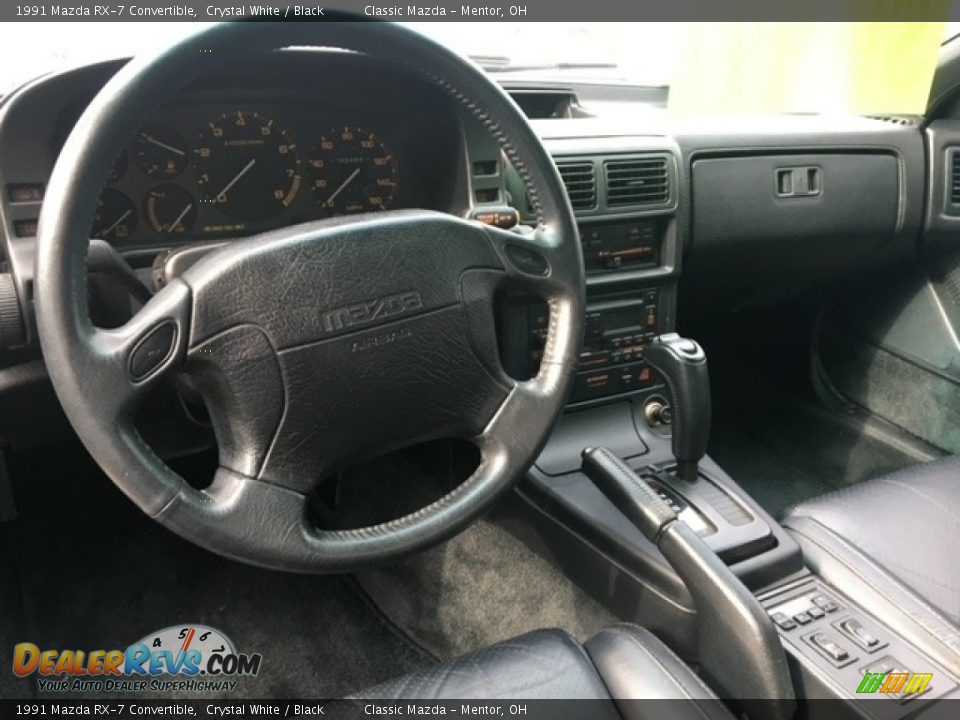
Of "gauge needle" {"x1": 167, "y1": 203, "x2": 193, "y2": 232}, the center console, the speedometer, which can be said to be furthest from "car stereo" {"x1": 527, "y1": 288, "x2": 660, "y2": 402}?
"gauge needle" {"x1": 167, "y1": 203, "x2": 193, "y2": 232}

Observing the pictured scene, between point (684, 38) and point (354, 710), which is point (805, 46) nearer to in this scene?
point (684, 38)

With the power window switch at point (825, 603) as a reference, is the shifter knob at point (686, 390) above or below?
above

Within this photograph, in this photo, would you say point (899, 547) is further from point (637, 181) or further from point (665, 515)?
point (637, 181)

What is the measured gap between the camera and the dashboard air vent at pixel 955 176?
6.16ft

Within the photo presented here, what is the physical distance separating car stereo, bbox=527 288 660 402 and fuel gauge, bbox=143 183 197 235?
0.70 m

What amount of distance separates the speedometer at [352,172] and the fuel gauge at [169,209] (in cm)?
18

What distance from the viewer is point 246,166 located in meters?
1.18

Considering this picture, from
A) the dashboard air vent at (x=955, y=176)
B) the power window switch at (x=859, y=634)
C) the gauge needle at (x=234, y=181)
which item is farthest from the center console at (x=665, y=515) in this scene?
the dashboard air vent at (x=955, y=176)

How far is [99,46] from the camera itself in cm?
106

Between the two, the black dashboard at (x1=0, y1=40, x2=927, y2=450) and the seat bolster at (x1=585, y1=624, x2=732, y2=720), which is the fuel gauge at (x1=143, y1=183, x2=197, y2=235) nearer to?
the black dashboard at (x1=0, y1=40, x2=927, y2=450)

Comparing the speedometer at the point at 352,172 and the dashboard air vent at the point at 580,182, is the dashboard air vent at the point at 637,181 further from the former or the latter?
the speedometer at the point at 352,172

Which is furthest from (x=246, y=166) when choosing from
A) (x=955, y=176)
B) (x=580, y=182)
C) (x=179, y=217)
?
(x=955, y=176)

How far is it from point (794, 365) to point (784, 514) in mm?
972

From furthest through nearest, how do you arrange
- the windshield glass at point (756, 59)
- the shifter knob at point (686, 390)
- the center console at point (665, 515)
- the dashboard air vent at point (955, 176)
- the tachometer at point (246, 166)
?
1. the dashboard air vent at point (955, 176)
2. the windshield glass at point (756, 59)
3. the shifter knob at point (686, 390)
4. the tachometer at point (246, 166)
5. the center console at point (665, 515)
